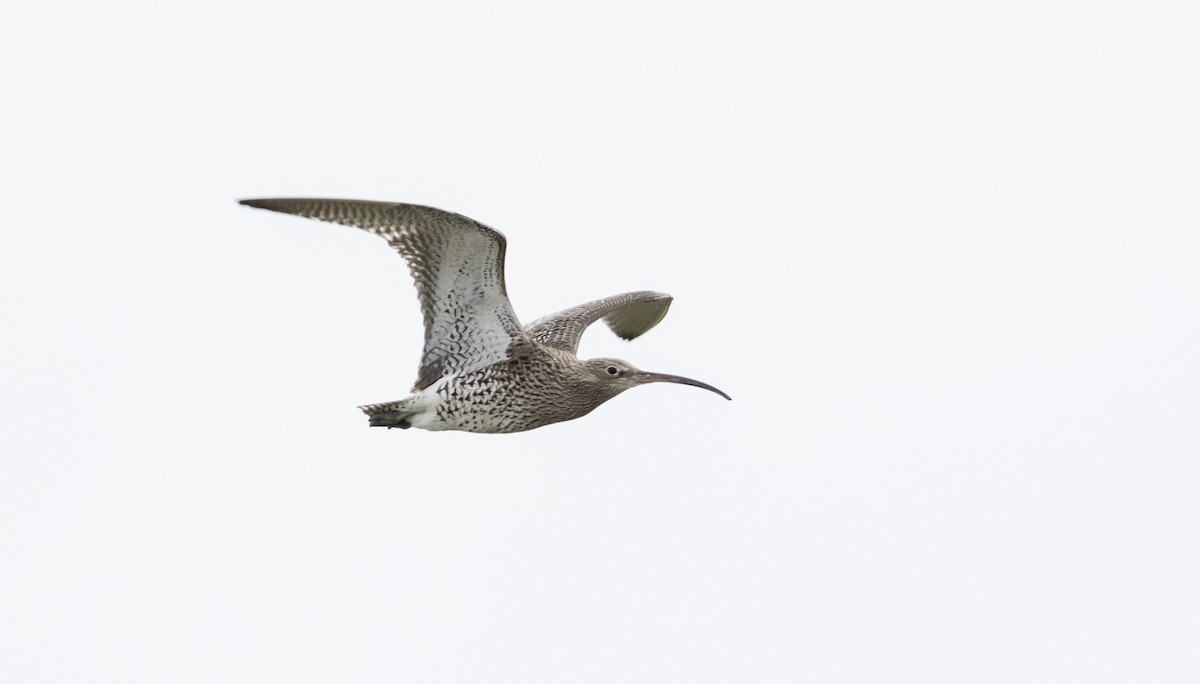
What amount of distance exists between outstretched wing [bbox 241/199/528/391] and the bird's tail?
264 mm

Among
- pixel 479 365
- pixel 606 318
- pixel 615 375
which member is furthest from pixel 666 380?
pixel 606 318

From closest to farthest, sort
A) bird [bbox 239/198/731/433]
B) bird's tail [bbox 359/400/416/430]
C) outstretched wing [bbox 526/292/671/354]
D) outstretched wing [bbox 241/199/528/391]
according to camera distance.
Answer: outstretched wing [bbox 241/199/528/391] → bird [bbox 239/198/731/433] → bird's tail [bbox 359/400/416/430] → outstretched wing [bbox 526/292/671/354]

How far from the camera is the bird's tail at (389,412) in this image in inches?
704

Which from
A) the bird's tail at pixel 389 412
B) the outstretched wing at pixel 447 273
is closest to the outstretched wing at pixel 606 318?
the outstretched wing at pixel 447 273

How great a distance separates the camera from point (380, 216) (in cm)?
1650

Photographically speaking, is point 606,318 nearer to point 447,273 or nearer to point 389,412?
point 389,412

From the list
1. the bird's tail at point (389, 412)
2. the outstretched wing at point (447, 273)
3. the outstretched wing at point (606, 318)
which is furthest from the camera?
the outstretched wing at point (606, 318)

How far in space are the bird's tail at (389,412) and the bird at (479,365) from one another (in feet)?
0.04

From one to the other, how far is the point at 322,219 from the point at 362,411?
2.70m

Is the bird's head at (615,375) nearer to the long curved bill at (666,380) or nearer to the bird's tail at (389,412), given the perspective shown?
the long curved bill at (666,380)

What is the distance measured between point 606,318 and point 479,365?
18.1 feet

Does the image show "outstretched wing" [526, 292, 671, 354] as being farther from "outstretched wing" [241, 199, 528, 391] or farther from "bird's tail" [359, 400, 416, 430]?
"bird's tail" [359, 400, 416, 430]

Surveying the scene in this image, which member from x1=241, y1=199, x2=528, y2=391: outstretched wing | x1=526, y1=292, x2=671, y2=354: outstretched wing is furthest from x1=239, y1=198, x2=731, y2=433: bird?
x1=526, y1=292, x2=671, y2=354: outstretched wing

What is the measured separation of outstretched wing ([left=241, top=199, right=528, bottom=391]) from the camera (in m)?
16.2
